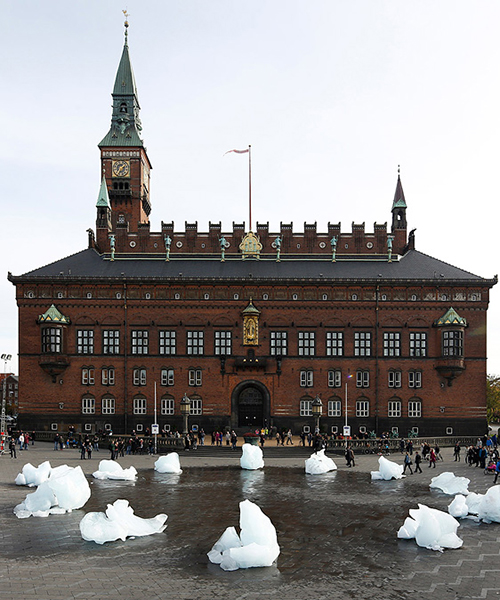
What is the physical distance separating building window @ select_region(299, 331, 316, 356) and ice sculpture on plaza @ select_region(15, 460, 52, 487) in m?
32.2

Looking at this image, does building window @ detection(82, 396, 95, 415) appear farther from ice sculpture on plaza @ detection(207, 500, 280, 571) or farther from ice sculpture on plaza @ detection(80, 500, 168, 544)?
ice sculpture on plaza @ detection(207, 500, 280, 571)

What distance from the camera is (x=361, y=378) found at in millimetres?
58844

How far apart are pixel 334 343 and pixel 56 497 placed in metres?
38.4

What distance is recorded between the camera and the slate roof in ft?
194

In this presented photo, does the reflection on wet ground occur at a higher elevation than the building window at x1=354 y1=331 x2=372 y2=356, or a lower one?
lower

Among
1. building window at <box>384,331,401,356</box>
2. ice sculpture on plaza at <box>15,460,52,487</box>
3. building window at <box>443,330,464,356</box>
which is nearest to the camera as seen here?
ice sculpture on plaza at <box>15,460,52,487</box>

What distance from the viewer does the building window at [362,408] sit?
192 feet

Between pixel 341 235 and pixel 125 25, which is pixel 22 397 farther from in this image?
pixel 125 25

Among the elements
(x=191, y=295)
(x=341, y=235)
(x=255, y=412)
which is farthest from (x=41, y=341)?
(x=341, y=235)

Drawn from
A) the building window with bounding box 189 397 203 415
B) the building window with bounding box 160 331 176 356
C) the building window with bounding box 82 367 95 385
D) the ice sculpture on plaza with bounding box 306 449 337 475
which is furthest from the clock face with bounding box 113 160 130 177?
the ice sculpture on plaza with bounding box 306 449 337 475

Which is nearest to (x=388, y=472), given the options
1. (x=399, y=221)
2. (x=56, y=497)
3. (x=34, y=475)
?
(x=56, y=497)

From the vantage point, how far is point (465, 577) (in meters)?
16.5

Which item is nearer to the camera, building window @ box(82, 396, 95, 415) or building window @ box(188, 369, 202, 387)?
building window @ box(82, 396, 95, 415)

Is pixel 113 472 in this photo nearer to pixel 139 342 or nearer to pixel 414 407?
pixel 139 342
